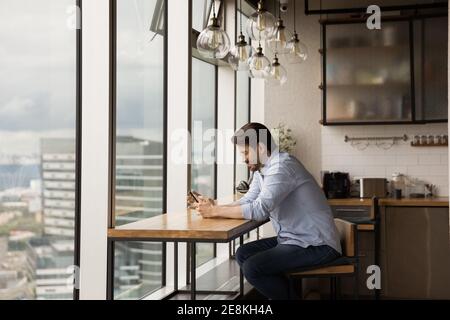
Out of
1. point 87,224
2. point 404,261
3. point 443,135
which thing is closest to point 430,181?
point 443,135

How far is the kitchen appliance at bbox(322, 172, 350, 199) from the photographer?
242 inches

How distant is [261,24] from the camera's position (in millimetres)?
3615

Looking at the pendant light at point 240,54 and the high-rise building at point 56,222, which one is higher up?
the pendant light at point 240,54

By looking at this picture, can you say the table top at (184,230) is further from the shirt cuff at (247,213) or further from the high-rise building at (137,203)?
the high-rise building at (137,203)

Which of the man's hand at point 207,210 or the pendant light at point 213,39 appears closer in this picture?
the pendant light at point 213,39

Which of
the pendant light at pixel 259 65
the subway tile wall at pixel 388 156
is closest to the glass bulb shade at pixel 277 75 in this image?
the pendant light at pixel 259 65

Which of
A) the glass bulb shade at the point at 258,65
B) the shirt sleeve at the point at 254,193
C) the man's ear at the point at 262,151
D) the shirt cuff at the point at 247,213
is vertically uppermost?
the glass bulb shade at the point at 258,65

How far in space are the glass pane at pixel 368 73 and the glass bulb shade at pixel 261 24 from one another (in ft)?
8.33

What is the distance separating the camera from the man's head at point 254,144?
3879 millimetres

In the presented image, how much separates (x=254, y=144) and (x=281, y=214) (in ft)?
1.50

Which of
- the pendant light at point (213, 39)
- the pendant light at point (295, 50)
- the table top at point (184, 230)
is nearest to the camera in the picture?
the table top at point (184, 230)

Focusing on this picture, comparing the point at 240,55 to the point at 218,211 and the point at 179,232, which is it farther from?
the point at 179,232

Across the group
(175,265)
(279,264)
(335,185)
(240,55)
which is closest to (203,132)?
(335,185)
